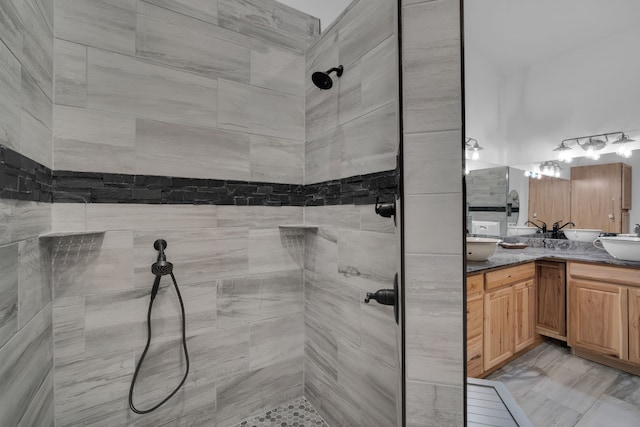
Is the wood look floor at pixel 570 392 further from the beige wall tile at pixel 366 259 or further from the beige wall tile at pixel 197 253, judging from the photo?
the beige wall tile at pixel 197 253

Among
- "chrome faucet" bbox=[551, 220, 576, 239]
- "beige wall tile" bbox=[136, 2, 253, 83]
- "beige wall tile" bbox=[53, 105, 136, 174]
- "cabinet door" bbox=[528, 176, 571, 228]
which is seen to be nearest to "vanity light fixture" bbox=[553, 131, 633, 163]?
Result: "cabinet door" bbox=[528, 176, 571, 228]

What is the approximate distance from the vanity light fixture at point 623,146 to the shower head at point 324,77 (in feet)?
4.96

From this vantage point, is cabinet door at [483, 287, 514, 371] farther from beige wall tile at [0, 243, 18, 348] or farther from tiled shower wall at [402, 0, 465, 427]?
beige wall tile at [0, 243, 18, 348]

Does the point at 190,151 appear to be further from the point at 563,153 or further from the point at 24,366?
the point at 563,153

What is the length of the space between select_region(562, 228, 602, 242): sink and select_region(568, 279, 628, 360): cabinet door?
0.34 meters

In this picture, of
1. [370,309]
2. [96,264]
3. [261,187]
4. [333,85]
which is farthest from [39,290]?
[333,85]

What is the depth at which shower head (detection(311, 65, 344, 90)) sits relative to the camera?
1.47 metres

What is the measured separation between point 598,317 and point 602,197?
102 cm

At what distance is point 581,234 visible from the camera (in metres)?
2.01

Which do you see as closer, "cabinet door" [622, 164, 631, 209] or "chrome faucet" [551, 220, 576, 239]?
"cabinet door" [622, 164, 631, 209]

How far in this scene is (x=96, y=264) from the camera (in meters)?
1.24

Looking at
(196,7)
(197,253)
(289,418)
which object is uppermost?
(196,7)

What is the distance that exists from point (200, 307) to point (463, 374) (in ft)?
4.14

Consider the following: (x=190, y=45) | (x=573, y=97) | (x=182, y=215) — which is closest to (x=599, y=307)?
(x=573, y=97)
